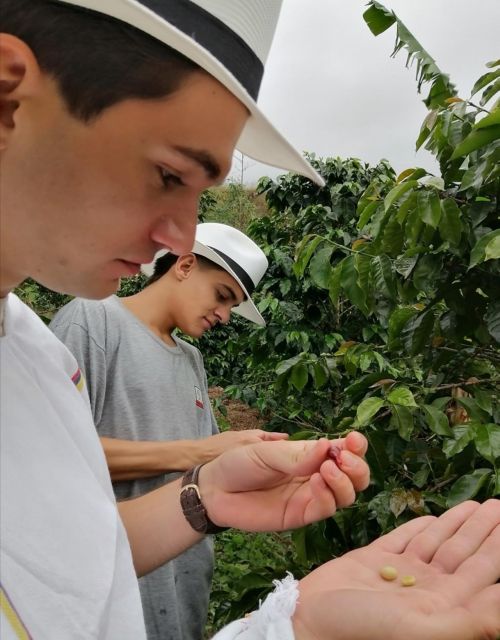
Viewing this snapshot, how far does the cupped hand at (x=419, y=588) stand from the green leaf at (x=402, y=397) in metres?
0.34

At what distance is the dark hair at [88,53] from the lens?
0.59 metres

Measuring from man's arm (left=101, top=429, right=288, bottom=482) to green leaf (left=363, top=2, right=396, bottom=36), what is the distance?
133 centimetres

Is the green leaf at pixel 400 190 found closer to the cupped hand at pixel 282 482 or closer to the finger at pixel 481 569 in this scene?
the cupped hand at pixel 282 482

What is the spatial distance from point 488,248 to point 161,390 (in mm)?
1012

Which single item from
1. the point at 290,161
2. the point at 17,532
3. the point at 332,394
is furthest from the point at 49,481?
the point at 332,394

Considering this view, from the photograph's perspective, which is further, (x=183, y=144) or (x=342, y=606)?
(x=342, y=606)

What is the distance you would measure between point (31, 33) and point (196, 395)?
1.47 m

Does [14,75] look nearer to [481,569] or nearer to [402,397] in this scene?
[481,569]

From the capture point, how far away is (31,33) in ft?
1.94

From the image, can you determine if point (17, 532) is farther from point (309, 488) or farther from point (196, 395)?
point (196, 395)

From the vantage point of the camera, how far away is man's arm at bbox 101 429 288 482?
1.51 m

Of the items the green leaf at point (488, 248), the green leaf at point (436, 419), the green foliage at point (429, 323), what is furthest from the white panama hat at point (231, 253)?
the green leaf at point (488, 248)

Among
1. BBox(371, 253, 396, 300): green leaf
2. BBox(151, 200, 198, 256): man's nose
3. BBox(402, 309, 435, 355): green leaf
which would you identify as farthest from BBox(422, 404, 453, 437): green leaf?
BBox(151, 200, 198, 256): man's nose

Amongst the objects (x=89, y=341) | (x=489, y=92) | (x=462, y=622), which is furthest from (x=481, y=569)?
(x=489, y=92)
